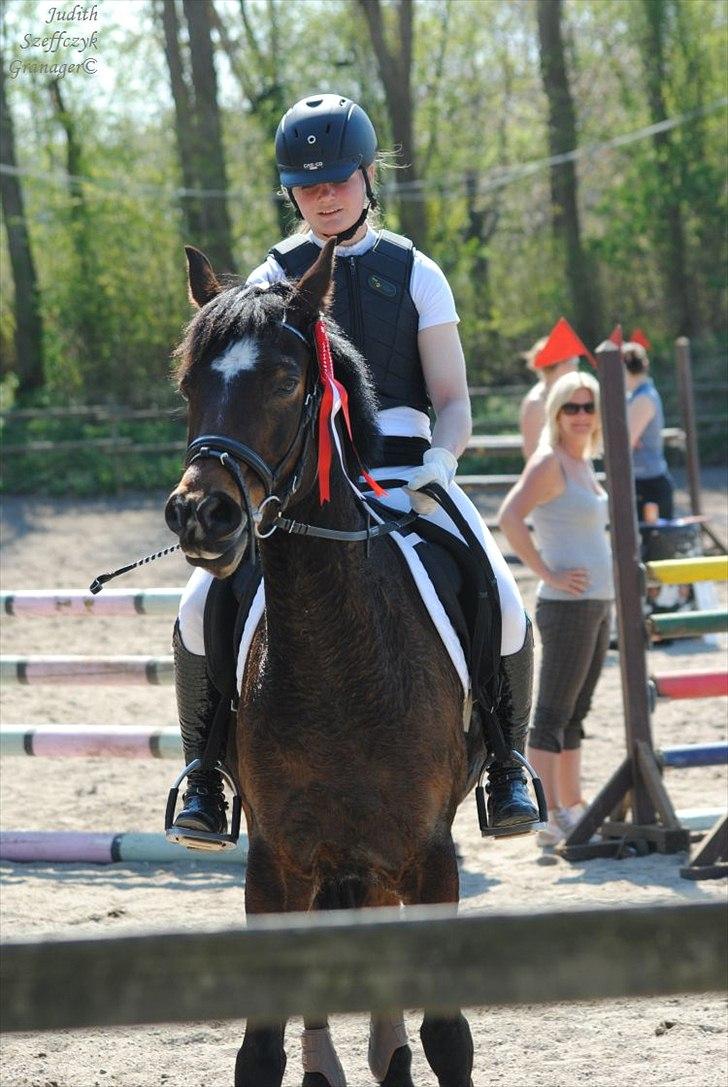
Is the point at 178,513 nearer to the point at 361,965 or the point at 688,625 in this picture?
the point at 361,965

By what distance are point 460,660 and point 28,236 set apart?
27.7m

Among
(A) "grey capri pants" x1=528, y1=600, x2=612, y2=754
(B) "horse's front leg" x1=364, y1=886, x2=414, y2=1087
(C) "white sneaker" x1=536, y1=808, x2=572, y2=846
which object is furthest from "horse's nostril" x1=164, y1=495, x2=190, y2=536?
(C) "white sneaker" x1=536, y1=808, x2=572, y2=846

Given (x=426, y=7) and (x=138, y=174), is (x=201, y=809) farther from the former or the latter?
(x=426, y=7)

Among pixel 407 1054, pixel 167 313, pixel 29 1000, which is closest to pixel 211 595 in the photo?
pixel 407 1054

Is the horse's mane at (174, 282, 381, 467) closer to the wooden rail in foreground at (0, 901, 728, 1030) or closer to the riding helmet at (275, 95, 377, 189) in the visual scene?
the riding helmet at (275, 95, 377, 189)

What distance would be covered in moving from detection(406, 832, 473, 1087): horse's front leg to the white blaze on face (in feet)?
4.46

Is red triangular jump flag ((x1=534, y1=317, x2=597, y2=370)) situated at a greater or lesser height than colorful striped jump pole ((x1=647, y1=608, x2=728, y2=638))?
greater

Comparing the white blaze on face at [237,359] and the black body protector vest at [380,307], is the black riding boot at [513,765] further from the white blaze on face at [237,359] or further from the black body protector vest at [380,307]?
the white blaze on face at [237,359]

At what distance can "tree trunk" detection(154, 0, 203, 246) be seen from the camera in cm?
2612

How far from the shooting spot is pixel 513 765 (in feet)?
14.0

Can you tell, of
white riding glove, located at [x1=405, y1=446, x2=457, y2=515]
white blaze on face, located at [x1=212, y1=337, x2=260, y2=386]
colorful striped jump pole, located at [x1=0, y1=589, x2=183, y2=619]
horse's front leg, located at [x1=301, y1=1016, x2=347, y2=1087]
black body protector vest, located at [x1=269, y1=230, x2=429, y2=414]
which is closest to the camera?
white blaze on face, located at [x1=212, y1=337, x2=260, y2=386]

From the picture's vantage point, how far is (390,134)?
2809 centimetres

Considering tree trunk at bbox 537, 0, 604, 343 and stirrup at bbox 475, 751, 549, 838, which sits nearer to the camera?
stirrup at bbox 475, 751, 549, 838

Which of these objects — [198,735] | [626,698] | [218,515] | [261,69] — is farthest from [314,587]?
[261,69]
